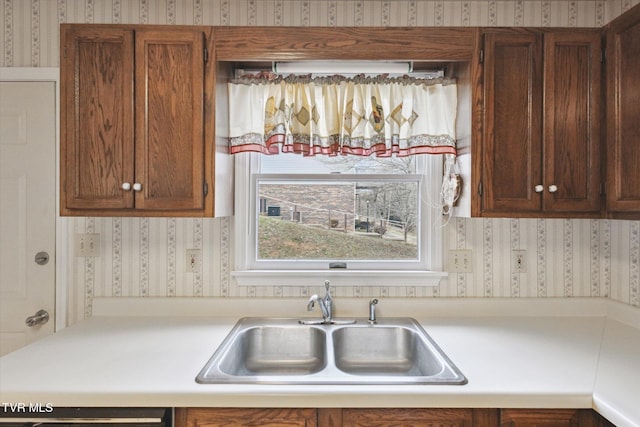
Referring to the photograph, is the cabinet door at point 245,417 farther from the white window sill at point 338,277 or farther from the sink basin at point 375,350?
the white window sill at point 338,277

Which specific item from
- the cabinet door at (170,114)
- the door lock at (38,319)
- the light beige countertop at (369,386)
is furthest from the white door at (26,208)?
the cabinet door at (170,114)

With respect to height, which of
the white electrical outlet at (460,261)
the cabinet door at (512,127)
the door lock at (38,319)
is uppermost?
the cabinet door at (512,127)

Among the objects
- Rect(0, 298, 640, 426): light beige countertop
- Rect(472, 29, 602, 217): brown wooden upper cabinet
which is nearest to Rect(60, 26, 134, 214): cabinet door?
Rect(0, 298, 640, 426): light beige countertop

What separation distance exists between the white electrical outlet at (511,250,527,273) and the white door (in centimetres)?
225

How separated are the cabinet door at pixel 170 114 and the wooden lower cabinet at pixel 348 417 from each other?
81cm

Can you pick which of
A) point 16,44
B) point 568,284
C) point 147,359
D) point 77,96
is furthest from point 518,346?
point 16,44

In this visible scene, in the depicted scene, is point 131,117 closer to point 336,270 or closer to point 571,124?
point 336,270

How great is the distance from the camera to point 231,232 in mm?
1894

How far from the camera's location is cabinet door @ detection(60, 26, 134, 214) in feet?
5.03

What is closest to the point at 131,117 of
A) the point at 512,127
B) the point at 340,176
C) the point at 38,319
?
the point at 340,176

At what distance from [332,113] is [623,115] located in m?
1.17

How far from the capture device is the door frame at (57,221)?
1.82 m

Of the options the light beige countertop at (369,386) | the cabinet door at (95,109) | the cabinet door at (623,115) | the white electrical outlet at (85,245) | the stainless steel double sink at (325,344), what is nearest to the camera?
the light beige countertop at (369,386)

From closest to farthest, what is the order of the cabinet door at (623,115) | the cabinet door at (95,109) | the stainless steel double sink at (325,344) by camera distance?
1. the cabinet door at (623,115)
2. the cabinet door at (95,109)
3. the stainless steel double sink at (325,344)
